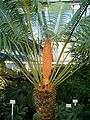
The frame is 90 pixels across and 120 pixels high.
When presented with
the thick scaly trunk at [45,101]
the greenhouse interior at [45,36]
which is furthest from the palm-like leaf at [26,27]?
the thick scaly trunk at [45,101]

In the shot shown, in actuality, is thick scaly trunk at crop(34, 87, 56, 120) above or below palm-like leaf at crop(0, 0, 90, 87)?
below

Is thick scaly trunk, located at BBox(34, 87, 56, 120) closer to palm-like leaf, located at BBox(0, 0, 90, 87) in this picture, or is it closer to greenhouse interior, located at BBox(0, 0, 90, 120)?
greenhouse interior, located at BBox(0, 0, 90, 120)

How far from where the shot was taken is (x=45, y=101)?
544 cm

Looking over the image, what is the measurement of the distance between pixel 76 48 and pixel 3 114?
11.1 feet

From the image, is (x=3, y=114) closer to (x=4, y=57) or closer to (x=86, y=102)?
(x=4, y=57)

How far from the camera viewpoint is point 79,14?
16.7 feet

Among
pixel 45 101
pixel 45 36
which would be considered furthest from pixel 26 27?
pixel 45 101

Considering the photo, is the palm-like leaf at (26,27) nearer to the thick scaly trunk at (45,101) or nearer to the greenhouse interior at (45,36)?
the greenhouse interior at (45,36)

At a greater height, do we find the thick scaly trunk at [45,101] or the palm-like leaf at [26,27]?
the palm-like leaf at [26,27]

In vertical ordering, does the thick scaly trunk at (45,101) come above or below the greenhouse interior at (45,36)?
below

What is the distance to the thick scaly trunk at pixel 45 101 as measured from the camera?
5.37 m

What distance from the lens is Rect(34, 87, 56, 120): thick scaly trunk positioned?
211 inches

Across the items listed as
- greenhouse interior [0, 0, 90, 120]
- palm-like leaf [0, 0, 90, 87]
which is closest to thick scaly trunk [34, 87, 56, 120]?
greenhouse interior [0, 0, 90, 120]

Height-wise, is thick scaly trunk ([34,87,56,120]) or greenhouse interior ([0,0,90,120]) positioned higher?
greenhouse interior ([0,0,90,120])
